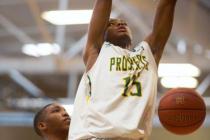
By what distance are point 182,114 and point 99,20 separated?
35.4 inches

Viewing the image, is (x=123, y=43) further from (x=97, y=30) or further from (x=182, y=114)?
(x=182, y=114)

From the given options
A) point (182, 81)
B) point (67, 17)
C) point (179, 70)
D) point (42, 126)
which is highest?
point (42, 126)

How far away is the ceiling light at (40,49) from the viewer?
10.1m

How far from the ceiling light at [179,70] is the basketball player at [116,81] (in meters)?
7.22

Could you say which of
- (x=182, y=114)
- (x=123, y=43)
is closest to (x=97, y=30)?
(x=123, y=43)

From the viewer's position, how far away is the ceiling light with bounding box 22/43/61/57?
10.1 meters

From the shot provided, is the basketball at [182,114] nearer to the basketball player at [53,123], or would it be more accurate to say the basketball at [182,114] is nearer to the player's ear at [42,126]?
the basketball player at [53,123]

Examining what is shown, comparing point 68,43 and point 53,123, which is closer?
point 53,123

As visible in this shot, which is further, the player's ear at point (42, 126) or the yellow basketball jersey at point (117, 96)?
the player's ear at point (42, 126)

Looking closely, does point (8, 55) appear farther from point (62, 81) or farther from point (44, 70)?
point (62, 81)

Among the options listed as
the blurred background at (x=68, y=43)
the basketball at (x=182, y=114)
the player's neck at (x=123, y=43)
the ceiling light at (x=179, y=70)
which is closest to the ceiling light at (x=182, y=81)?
the blurred background at (x=68, y=43)

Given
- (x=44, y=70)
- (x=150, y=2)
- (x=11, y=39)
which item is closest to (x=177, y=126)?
(x=150, y=2)

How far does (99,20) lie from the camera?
313 cm

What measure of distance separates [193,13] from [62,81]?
615cm
